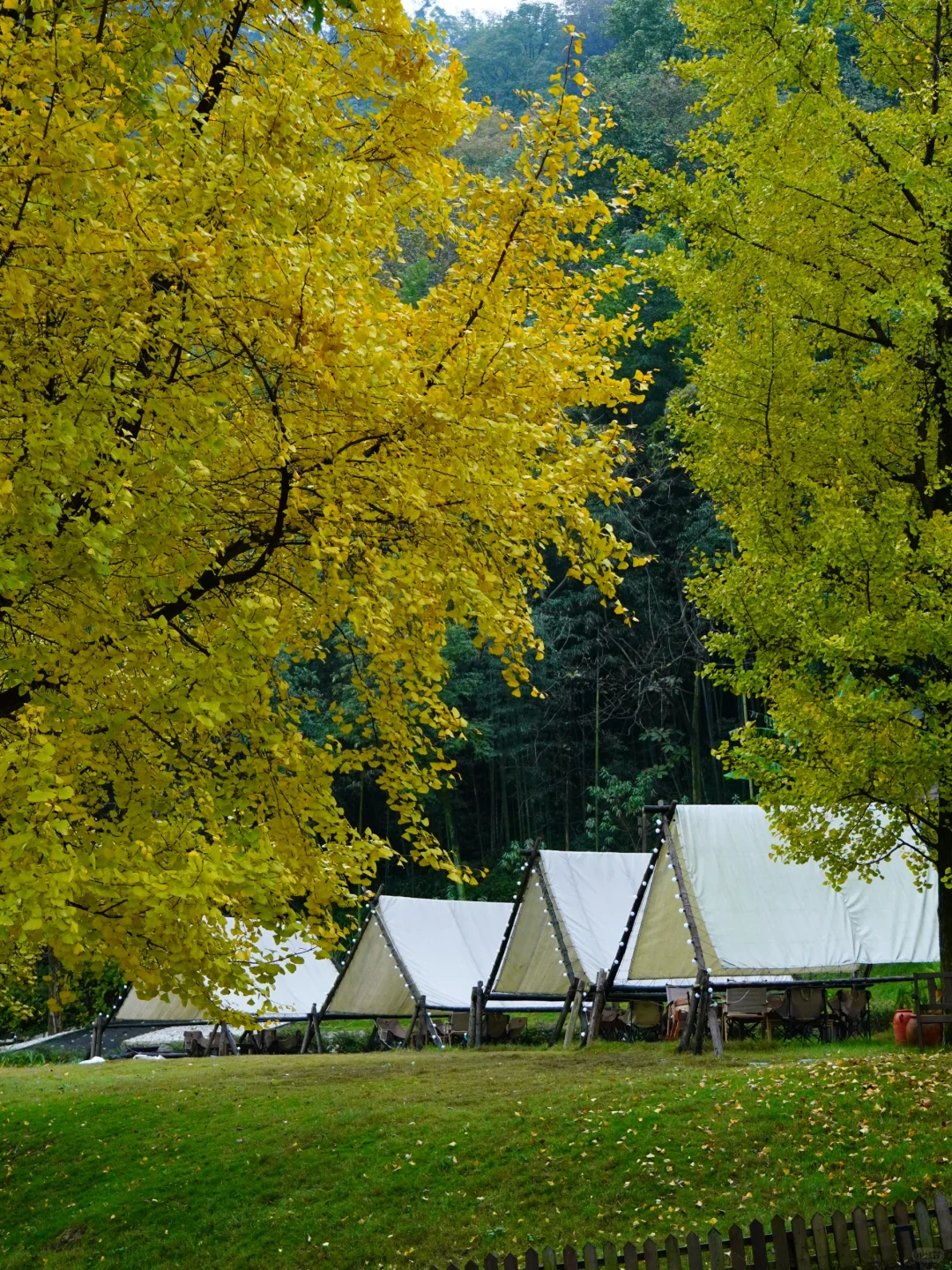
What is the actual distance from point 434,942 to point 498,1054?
6101mm

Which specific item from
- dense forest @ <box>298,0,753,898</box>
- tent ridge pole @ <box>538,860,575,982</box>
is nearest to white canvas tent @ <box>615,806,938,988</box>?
tent ridge pole @ <box>538,860,575,982</box>

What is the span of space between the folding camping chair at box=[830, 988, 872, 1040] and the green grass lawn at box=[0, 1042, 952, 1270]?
211cm

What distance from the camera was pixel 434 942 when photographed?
20109mm

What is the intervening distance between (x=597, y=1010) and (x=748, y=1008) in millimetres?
1716

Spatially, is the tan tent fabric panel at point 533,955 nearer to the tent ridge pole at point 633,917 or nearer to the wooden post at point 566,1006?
the wooden post at point 566,1006

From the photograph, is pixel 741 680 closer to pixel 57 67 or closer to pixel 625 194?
pixel 625 194

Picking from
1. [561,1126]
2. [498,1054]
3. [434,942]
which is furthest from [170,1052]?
[561,1126]

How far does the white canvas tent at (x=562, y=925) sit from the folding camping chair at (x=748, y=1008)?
70.5 inches

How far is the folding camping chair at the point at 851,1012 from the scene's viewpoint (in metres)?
14.0

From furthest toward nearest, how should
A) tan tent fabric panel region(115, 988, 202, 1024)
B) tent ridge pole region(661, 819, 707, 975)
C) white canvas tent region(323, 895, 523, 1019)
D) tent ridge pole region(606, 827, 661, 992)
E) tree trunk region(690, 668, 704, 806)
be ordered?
tree trunk region(690, 668, 704, 806) → tan tent fabric panel region(115, 988, 202, 1024) → white canvas tent region(323, 895, 523, 1019) → tent ridge pole region(606, 827, 661, 992) → tent ridge pole region(661, 819, 707, 975)

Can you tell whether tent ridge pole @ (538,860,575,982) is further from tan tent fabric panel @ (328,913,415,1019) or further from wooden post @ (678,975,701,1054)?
tan tent fabric panel @ (328,913,415,1019)

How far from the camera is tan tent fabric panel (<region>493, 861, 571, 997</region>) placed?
15789mm

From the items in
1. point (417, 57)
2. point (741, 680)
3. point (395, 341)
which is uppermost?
→ point (417, 57)

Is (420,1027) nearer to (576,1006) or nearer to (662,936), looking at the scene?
(576,1006)
